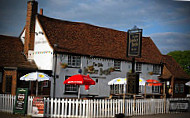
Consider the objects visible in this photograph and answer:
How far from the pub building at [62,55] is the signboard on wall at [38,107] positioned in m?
6.16

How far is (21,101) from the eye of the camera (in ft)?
51.6

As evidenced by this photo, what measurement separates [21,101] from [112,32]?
18.0 metres

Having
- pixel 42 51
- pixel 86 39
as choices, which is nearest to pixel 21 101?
pixel 42 51

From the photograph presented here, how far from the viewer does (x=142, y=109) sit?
17.2m

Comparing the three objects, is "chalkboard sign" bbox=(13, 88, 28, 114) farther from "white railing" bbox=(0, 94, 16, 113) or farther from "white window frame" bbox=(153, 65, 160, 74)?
"white window frame" bbox=(153, 65, 160, 74)

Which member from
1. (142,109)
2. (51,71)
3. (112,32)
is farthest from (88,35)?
(142,109)

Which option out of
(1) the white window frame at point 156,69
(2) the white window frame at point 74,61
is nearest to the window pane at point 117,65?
(2) the white window frame at point 74,61

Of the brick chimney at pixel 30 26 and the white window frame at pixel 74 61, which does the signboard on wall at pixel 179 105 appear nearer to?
the white window frame at pixel 74 61

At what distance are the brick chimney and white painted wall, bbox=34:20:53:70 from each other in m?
0.66

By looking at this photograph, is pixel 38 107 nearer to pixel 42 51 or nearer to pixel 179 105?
pixel 179 105

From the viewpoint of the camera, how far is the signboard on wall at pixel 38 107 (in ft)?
48.2

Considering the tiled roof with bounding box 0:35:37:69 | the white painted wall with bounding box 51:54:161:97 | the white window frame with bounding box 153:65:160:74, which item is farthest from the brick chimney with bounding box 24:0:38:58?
the white window frame with bounding box 153:65:160:74

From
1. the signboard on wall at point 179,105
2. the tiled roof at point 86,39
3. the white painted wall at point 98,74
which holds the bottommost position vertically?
the signboard on wall at point 179,105

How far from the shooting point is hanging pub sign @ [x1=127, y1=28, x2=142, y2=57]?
17.6m
